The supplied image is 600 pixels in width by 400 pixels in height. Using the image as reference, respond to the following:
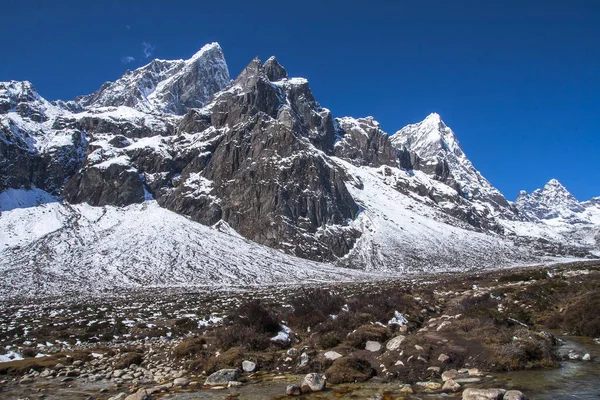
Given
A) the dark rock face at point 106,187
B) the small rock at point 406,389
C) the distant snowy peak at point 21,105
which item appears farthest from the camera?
the distant snowy peak at point 21,105

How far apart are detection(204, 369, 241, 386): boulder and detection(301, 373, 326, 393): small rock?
266cm

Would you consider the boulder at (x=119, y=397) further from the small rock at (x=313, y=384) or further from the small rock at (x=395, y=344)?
the small rock at (x=395, y=344)

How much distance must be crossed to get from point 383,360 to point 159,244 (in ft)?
358

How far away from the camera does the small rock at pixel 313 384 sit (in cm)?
1049

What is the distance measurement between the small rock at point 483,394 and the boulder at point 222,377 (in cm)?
687

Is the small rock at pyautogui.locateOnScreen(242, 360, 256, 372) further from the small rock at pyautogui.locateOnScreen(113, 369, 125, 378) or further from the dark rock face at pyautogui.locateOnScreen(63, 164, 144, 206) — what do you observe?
the dark rock face at pyautogui.locateOnScreen(63, 164, 144, 206)

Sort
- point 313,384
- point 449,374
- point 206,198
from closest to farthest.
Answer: point 313,384 → point 449,374 → point 206,198

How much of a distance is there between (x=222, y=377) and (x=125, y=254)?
10053 centimetres

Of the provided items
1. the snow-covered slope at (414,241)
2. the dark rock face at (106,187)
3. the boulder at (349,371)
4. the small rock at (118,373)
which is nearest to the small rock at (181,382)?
the small rock at (118,373)

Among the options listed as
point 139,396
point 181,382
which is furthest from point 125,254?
point 139,396

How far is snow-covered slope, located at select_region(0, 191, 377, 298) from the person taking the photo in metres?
82.1

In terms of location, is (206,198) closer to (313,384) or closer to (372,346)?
(372,346)

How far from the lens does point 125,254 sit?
336ft

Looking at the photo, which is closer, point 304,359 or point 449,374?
point 449,374
